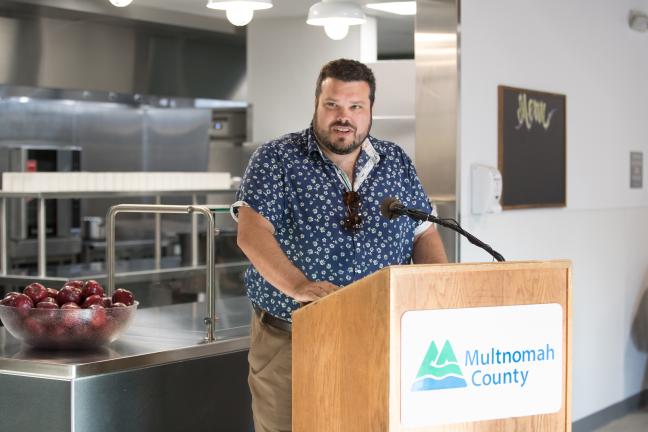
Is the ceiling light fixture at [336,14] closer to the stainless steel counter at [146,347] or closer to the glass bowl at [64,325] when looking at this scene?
the stainless steel counter at [146,347]

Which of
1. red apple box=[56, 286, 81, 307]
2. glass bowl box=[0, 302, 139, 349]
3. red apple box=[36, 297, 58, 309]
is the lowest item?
glass bowl box=[0, 302, 139, 349]

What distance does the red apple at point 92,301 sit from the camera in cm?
323

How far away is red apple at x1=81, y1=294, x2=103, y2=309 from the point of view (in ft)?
10.6

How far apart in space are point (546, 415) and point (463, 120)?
2.66 metres

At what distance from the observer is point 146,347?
343cm

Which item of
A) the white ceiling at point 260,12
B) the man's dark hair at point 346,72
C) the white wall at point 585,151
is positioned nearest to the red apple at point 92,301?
the man's dark hair at point 346,72

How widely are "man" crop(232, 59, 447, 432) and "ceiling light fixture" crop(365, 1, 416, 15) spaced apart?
4.79m

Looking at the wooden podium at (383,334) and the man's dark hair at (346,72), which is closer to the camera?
the wooden podium at (383,334)

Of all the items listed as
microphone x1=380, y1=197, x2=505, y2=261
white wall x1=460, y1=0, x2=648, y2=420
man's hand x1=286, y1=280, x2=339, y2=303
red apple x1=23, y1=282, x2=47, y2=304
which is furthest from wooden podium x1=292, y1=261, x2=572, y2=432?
white wall x1=460, y1=0, x2=648, y2=420

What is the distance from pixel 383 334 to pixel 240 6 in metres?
3.35

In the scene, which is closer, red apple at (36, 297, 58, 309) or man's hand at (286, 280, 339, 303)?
man's hand at (286, 280, 339, 303)

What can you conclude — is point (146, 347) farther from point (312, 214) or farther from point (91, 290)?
point (312, 214)

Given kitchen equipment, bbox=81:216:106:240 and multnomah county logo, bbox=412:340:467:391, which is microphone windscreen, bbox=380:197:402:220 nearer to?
multnomah county logo, bbox=412:340:467:391

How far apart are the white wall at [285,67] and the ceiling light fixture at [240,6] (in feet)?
10.7
